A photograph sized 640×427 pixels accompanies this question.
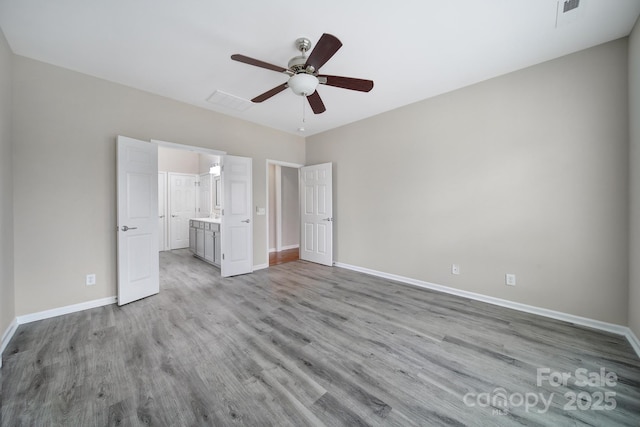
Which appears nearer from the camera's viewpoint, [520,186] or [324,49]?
[324,49]

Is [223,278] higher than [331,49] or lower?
lower

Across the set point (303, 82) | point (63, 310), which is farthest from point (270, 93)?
point (63, 310)

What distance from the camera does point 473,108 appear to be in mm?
3141

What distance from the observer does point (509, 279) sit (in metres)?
2.90

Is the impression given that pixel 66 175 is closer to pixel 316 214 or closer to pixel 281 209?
pixel 316 214

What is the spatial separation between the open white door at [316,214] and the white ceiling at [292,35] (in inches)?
87.1

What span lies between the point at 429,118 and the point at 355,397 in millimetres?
3591

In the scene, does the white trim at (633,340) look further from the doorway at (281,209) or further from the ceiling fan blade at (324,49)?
the doorway at (281,209)

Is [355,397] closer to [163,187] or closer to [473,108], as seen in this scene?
[473,108]

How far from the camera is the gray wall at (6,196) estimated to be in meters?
2.16

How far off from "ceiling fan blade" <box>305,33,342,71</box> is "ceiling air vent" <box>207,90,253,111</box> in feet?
6.10

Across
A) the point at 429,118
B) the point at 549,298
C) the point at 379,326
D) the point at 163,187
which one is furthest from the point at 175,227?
the point at 549,298

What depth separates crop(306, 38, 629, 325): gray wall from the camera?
2369 millimetres

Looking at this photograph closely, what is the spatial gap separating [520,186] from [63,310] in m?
5.56
